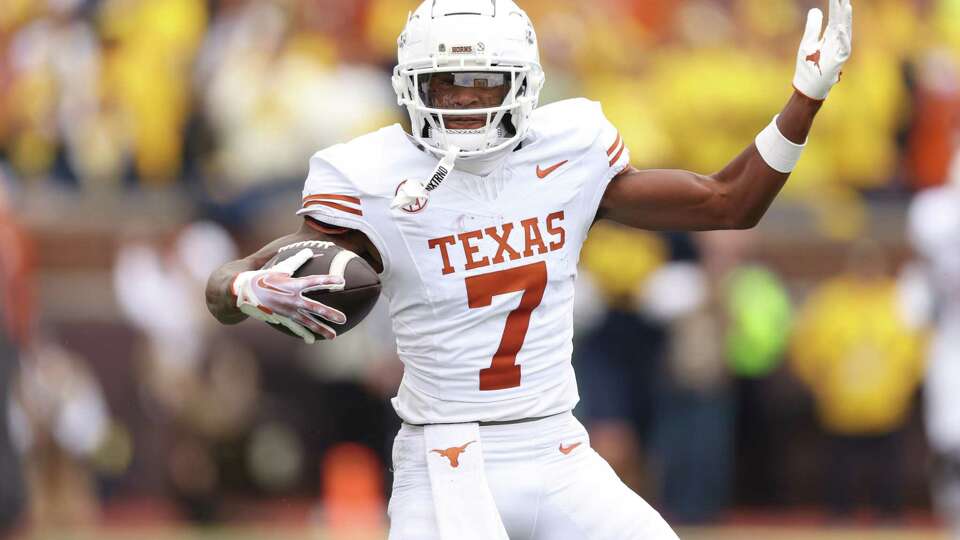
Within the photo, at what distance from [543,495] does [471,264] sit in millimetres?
567

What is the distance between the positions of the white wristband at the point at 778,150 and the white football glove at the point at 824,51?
121mm

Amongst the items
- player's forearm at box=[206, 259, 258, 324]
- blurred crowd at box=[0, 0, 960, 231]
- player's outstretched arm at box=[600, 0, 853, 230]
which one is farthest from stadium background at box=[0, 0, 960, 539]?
player's forearm at box=[206, 259, 258, 324]

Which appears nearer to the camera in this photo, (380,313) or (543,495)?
(543,495)

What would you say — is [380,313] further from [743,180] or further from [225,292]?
[225,292]

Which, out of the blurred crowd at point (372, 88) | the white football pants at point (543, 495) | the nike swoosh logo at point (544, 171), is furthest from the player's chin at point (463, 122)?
the blurred crowd at point (372, 88)

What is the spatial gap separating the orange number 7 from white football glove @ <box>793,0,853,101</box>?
791 millimetres

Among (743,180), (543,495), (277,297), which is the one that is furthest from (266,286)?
(743,180)

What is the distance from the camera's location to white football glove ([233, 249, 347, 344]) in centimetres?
377

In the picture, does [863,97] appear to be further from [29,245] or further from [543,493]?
[543,493]

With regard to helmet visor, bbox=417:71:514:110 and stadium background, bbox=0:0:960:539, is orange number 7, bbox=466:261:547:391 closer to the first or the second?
helmet visor, bbox=417:71:514:110

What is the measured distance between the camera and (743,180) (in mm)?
4230

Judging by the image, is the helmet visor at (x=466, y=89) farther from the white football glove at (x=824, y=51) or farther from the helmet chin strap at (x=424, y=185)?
the white football glove at (x=824, y=51)

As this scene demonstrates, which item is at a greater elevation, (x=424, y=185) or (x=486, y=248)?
(x=424, y=185)

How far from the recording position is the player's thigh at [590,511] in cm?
395
